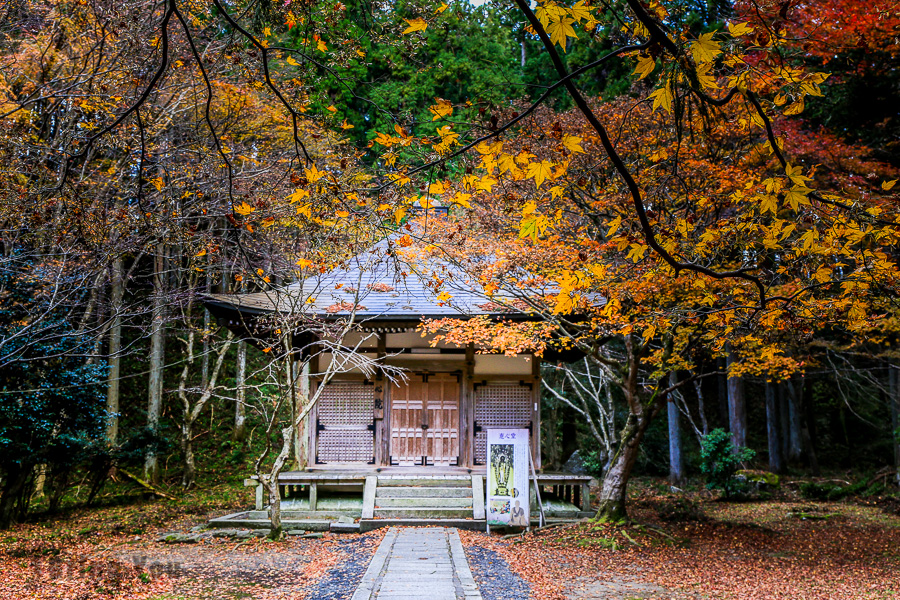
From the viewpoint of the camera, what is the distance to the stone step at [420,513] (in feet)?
30.6

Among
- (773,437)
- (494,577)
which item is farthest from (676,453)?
(494,577)

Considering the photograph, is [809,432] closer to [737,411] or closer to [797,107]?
[737,411]

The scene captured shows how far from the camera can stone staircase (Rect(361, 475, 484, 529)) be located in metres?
9.28

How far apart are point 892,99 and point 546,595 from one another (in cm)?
1012

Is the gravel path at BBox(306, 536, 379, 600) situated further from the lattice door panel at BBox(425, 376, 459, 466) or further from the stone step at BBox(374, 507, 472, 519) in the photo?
A: the lattice door panel at BBox(425, 376, 459, 466)

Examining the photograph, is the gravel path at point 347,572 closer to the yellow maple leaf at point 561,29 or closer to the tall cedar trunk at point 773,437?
the yellow maple leaf at point 561,29

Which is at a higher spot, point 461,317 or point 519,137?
point 519,137

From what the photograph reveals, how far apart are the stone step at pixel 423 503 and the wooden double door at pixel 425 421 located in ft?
3.82

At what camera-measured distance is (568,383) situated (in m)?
18.1

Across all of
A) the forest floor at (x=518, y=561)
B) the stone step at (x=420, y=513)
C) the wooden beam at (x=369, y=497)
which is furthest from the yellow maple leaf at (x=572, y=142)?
the wooden beam at (x=369, y=497)

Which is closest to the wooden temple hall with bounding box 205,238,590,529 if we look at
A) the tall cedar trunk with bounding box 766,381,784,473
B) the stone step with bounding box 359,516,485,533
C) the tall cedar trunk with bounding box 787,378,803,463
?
the stone step with bounding box 359,516,485,533

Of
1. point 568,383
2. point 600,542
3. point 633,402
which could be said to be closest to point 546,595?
point 600,542

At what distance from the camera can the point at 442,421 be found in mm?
11117

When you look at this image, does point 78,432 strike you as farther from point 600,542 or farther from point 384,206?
point 384,206
